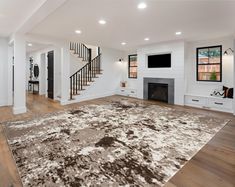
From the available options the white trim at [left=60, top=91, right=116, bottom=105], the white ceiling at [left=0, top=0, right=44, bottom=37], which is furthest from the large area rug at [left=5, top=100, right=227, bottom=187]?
the white ceiling at [left=0, top=0, right=44, bottom=37]

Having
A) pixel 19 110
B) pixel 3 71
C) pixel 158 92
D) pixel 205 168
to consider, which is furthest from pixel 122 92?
pixel 205 168

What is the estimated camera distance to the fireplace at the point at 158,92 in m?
6.96

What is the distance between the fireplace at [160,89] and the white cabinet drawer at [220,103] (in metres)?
1.48

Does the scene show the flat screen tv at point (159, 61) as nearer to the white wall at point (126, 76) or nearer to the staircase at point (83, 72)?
the white wall at point (126, 76)

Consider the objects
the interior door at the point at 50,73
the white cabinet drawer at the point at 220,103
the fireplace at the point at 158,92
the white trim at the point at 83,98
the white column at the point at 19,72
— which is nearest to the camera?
the white column at the point at 19,72

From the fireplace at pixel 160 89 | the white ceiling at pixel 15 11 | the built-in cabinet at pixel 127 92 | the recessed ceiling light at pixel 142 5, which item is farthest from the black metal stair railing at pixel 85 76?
the recessed ceiling light at pixel 142 5

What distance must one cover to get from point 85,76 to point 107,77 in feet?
3.93

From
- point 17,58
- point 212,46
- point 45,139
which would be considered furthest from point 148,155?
point 212,46

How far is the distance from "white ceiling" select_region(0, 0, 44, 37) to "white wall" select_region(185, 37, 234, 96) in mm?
5669

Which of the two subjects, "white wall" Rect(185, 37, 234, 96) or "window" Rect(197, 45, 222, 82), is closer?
"white wall" Rect(185, 37, 234, 96)

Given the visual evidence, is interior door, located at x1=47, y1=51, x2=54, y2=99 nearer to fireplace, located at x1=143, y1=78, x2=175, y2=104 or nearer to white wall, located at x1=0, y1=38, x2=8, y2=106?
white wall, located at x1=0, y1=38, x2=8, y2=106

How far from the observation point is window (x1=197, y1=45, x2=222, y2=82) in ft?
18.8

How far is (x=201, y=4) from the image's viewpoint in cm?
302

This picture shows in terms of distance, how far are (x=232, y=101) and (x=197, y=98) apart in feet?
3.66
